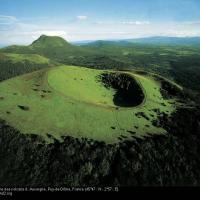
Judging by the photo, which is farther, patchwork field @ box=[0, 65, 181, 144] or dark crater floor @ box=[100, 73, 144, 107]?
dark crater floor @ box=[100, 73, 144, 107]

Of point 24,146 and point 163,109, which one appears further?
point 163,109

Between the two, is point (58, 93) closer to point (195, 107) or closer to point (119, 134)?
point (119, 134)

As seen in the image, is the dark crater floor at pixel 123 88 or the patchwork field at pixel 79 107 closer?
the patchwork field at pixel 79 107

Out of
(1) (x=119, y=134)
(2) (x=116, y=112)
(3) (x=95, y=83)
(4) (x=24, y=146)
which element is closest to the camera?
(4) (x=24, y=146)

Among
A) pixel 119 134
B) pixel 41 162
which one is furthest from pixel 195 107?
pixel 41 162

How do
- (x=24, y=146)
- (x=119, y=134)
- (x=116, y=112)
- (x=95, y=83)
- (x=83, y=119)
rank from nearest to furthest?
1. (x=24, y=146)
2. (x=119, y=134)
3. (x=83, y=119)
4. (x=116, y=112)
5. (x=95, y=83)

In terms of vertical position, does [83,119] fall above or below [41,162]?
above
